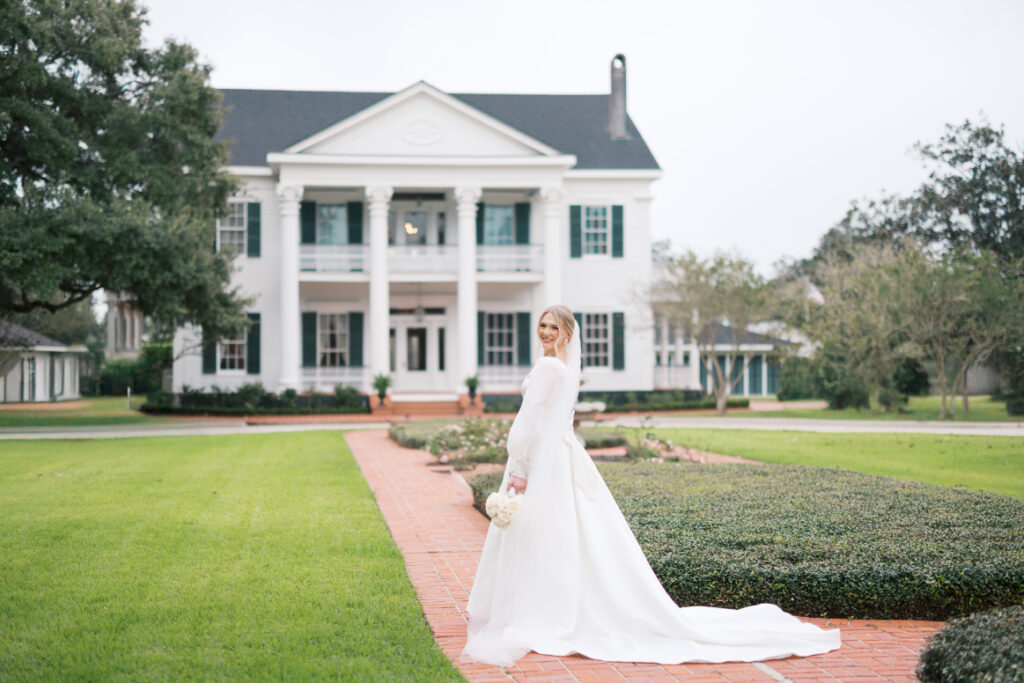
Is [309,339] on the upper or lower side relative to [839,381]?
upper

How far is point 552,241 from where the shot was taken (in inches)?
1036

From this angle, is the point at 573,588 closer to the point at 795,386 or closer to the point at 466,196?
the point at 466,196

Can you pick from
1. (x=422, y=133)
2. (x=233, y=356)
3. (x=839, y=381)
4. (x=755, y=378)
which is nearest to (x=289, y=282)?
(x=233, y=356)

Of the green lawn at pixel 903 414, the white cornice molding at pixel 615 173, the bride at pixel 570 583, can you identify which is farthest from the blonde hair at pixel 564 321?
the white cornice molding at pixel 615 173

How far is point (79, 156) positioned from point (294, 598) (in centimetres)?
1792

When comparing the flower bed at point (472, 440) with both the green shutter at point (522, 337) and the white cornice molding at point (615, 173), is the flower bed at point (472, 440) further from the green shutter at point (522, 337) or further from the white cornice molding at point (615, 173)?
the white cornice molding at point (615, 173)

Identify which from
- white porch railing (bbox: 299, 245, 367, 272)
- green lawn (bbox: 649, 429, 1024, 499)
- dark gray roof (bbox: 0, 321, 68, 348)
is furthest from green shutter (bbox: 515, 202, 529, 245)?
dark gray roof (bbox: 0, 321, 68, 348)

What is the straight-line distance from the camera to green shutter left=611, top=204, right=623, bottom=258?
1111 inches

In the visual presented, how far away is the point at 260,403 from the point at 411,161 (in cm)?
826

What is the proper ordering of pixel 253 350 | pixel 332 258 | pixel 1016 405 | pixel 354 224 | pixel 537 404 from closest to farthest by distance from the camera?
pixel 537 404, pixel 1016 405, pixel 332 258, pixel 253 350, pixel 354 224

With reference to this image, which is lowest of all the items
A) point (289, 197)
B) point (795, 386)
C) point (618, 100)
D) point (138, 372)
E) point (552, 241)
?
point (795, 386)

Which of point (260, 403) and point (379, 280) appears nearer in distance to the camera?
point (260, 403)

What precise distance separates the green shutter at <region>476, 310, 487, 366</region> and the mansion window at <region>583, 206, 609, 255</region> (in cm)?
402

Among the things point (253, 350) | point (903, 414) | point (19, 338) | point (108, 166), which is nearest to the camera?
point (108, 166)
